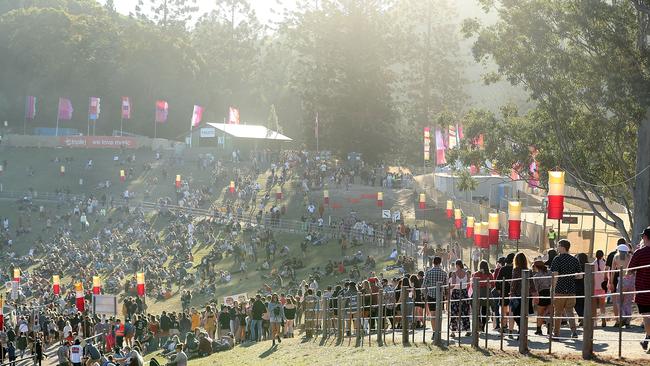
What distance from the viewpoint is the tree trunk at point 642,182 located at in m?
26.5

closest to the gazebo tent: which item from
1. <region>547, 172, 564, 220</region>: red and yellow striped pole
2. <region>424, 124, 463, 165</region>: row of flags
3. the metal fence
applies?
<region>424, 124, 463, 165</region>: row of flags

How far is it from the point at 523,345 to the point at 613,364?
6.18 feet

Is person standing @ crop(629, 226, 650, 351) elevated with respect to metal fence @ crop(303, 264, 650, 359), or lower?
elevated

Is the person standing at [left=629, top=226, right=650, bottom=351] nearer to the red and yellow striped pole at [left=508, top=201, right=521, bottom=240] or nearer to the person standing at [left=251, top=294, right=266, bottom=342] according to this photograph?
the person standing at [left=251, top=294, right=266, bottom=342]

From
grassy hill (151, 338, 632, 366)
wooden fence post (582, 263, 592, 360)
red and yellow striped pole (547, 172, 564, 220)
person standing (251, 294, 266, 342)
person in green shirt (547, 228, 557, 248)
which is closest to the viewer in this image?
wooden fence post (582, 263, 592, 360)

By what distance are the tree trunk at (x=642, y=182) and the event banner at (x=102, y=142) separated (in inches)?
1887

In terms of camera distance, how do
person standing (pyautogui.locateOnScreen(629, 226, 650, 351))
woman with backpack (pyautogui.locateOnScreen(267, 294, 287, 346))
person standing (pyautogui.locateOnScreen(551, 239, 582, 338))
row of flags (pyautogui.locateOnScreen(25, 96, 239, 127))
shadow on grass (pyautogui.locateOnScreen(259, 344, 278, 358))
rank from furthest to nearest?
row of flags (pyautogui.locateOnScreen(25, 96, 239, 127))
woman with backpack (pyautogui.locateOnScreen(267, 294, 287, 346))
shadow on grass (pyautogui.locateOnScreen(259, 344, 278, 358))
person standing (pyautogui.locateOnScreen(551, 239, 582, 338))
person standing (pyautogui.locateOnScreen(629, 226, 650, 351))

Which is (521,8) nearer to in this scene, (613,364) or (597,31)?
(597,31)

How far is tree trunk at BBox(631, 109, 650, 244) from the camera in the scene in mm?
26547

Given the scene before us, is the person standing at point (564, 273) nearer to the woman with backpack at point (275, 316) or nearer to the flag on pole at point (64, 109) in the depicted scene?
the woman with backpack at point (275, 316)

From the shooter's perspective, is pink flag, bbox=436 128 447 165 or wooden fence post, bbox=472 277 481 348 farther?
pink flag, bbox=436 128 447 165

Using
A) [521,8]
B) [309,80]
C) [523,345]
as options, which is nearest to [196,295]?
[521,8]

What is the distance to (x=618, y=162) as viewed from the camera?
99.5 feet

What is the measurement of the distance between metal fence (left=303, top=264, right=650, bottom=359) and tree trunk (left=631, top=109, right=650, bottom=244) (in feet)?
31.7
